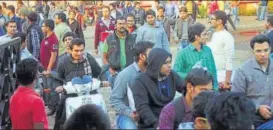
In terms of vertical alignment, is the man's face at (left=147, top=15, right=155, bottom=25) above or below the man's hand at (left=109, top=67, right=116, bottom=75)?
above

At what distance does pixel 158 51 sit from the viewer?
538cm

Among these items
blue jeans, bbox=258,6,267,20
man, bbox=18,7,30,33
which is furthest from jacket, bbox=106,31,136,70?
blue jeans, bbox=258,6,267,20

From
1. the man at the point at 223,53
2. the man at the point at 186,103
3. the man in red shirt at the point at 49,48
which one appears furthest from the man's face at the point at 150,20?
the man at the point at 186,103

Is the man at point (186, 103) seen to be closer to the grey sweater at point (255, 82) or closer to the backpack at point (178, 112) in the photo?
the backpack at point (178, 112)

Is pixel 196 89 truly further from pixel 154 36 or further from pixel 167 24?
pixel 167 24

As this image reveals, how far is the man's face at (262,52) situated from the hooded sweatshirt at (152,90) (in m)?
1.03

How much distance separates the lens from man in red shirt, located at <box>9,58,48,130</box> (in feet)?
14.8

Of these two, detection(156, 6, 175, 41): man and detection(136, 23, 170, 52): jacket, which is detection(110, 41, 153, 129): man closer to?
detection(136, 23, 170, 52): jacket

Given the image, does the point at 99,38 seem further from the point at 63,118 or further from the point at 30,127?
the point at 30,127

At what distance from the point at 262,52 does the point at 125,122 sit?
179 centimetres

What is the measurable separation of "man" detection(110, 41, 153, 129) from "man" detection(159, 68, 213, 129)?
2.27ft

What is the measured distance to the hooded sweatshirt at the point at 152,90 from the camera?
536 centimetres

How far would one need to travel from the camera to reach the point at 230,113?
354 cm

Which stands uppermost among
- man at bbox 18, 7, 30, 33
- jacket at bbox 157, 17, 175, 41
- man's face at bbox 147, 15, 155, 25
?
man's face at bbox 147, 15, 155, 25
